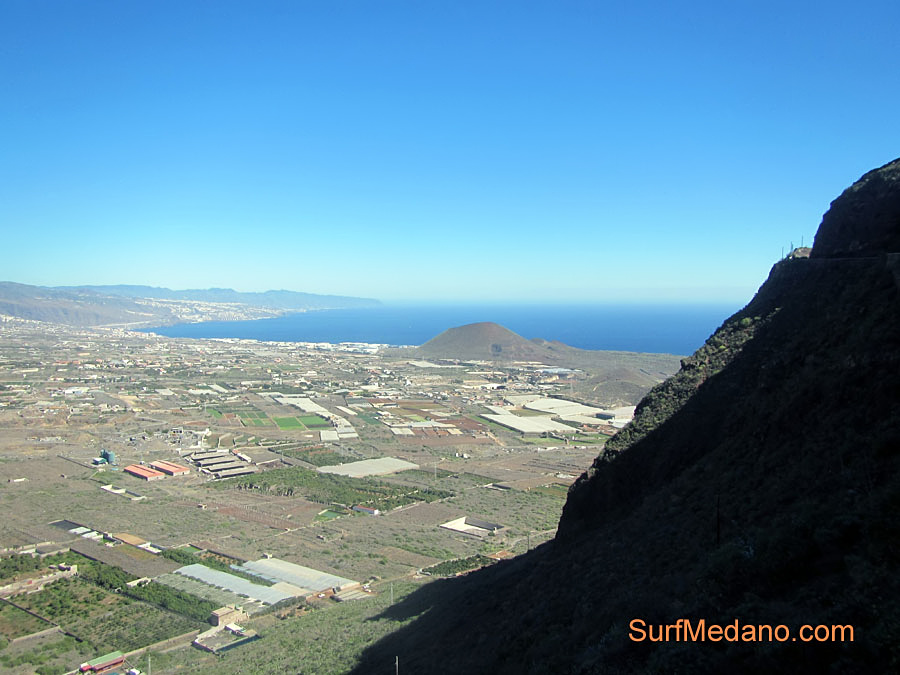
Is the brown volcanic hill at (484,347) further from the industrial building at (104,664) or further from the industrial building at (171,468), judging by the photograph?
the industrial building at (104,664)

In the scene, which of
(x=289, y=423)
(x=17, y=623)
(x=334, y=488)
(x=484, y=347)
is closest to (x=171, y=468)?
(x=334, y=488)

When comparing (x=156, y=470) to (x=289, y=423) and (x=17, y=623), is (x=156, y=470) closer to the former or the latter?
(x=289, y=423)

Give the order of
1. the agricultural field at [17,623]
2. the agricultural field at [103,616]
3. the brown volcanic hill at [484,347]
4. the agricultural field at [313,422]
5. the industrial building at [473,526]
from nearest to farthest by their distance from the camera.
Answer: the agricultural field at [103,616]
the agricultural field at [17,623]
the industrial building at [473,526]
the agricultural field at [313,422]
the brown volcanic hill at [484,347]

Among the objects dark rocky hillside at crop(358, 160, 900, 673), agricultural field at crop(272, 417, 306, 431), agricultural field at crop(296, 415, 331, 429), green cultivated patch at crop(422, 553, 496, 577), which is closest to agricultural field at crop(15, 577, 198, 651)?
dark rocky hillside at crop(358, 160, 900, 673)

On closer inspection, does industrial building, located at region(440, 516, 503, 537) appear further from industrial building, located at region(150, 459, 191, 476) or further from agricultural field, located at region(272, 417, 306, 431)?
agricultural field, located at region(272, 417, 306, 431)

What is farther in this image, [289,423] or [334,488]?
[289,423]

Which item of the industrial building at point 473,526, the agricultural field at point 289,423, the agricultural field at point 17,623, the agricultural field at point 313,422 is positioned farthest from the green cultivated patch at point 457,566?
the agricultural field at point 313,422
